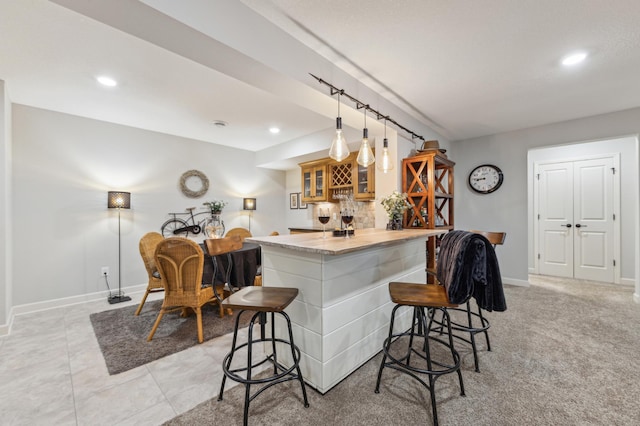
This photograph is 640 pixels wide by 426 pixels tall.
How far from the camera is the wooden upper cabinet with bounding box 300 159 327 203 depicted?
5.13 m

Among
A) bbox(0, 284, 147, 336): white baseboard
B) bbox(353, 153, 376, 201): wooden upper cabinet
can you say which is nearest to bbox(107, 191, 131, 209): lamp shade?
bbox(0, 284, 147, 336): white baseboard

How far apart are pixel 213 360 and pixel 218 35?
2304 millimetres

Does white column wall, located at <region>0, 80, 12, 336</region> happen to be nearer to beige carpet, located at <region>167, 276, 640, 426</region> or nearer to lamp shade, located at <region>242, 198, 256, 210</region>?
beige carpet, located at <region>167, 276, 640, 426</region>

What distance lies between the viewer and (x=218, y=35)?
1.55m

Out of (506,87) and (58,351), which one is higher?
(506,87)

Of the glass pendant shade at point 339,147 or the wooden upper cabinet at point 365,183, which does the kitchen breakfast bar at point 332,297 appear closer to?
the glass pendant shade at point 339,147

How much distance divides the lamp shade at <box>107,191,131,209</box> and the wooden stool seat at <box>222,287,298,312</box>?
310cm

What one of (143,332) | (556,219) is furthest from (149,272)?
(556,219)

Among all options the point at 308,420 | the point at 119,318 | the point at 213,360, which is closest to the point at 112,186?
the point at 119,318

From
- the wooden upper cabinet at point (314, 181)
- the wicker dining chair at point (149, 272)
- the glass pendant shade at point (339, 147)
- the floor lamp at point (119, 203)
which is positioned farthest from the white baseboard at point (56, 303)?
the glass pendant shade at point (339, 147)

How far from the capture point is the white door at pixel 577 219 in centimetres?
430

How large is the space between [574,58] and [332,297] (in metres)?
2.83

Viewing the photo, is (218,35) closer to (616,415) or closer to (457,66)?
(457,66)

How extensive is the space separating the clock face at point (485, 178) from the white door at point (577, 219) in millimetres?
1289
